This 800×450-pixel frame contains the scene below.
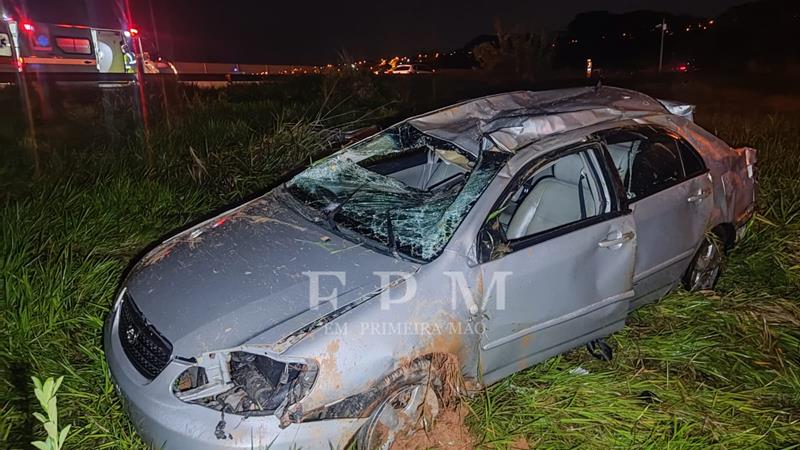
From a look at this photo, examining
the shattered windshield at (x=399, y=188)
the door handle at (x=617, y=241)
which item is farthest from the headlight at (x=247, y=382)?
the door handle at (x=617, y=241)

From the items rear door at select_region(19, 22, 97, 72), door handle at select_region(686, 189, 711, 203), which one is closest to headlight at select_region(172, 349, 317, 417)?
door handle at select_region(686, 189, 711, 203)

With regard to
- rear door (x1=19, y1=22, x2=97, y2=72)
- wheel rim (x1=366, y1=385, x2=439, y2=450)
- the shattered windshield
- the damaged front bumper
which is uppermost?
rear door (x1=19, y1=22, x2=97, y2=72)

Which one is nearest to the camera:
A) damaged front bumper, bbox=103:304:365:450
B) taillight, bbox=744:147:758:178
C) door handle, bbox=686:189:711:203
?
damaged front bumper, bbox=103:304:365:450

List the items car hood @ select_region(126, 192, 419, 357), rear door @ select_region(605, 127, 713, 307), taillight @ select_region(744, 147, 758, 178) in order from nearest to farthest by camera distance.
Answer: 1. car hood @ select_region(126, 192, 419, 357)
2. rear door @ select_region(605, 127, 713, 307)
3. taillight @ select_region(744, 147, 758, 178)

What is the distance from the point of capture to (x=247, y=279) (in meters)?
2.47

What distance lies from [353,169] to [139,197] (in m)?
2.34

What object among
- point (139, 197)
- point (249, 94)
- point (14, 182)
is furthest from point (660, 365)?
point (249, 94)

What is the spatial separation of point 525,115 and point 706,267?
1.93 meters

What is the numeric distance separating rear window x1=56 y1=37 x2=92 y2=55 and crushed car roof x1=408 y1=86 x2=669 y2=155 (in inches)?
191

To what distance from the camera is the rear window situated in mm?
6129

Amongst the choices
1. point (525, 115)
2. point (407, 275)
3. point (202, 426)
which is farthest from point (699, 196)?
point (202, 426)

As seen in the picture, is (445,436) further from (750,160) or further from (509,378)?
(750,160)

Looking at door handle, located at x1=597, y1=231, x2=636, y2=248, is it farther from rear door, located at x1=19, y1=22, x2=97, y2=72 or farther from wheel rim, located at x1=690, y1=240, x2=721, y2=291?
rear door, located at x1=19, y1=22, x2=97, y2=72

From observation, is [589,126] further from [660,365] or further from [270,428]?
[270,428]
